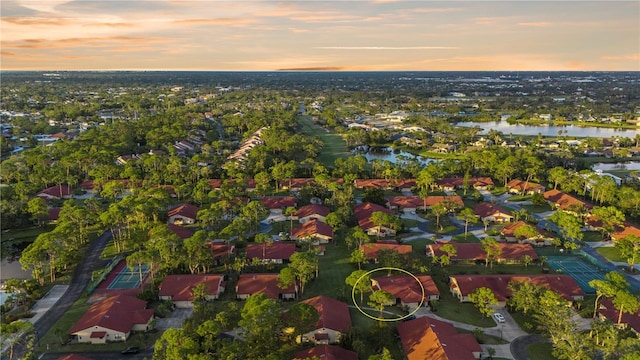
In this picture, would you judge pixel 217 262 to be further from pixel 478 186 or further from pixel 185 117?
pixel 185 117

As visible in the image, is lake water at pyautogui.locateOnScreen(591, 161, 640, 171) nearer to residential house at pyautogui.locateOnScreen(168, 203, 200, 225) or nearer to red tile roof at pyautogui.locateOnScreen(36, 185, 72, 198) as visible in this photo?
residential house at pyautogui.locateOnScreen(168, 203, 200, 225)

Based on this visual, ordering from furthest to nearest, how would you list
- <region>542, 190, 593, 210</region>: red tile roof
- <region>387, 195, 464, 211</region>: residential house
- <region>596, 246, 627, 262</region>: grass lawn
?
<region>387, 195, 464, 211</region>: residential house
<region>542, 190, 593, 210</region>: red tile roof
<region>596, 246, 627, 262</region>: grass lawn

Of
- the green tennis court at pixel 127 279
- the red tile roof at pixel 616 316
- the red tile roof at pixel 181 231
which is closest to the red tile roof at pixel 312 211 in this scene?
the red tile roof at pixel 181 231

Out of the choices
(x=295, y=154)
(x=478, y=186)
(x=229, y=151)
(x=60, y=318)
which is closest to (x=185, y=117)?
(x=229, y=151)

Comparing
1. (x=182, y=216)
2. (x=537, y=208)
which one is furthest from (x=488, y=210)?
(x=182, y=216)

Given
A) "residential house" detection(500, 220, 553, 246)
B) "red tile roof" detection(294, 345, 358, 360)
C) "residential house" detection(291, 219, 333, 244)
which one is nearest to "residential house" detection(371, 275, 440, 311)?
"red tile roof" detection(294, 345, 358, 360)

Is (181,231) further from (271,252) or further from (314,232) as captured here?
(314,232)
